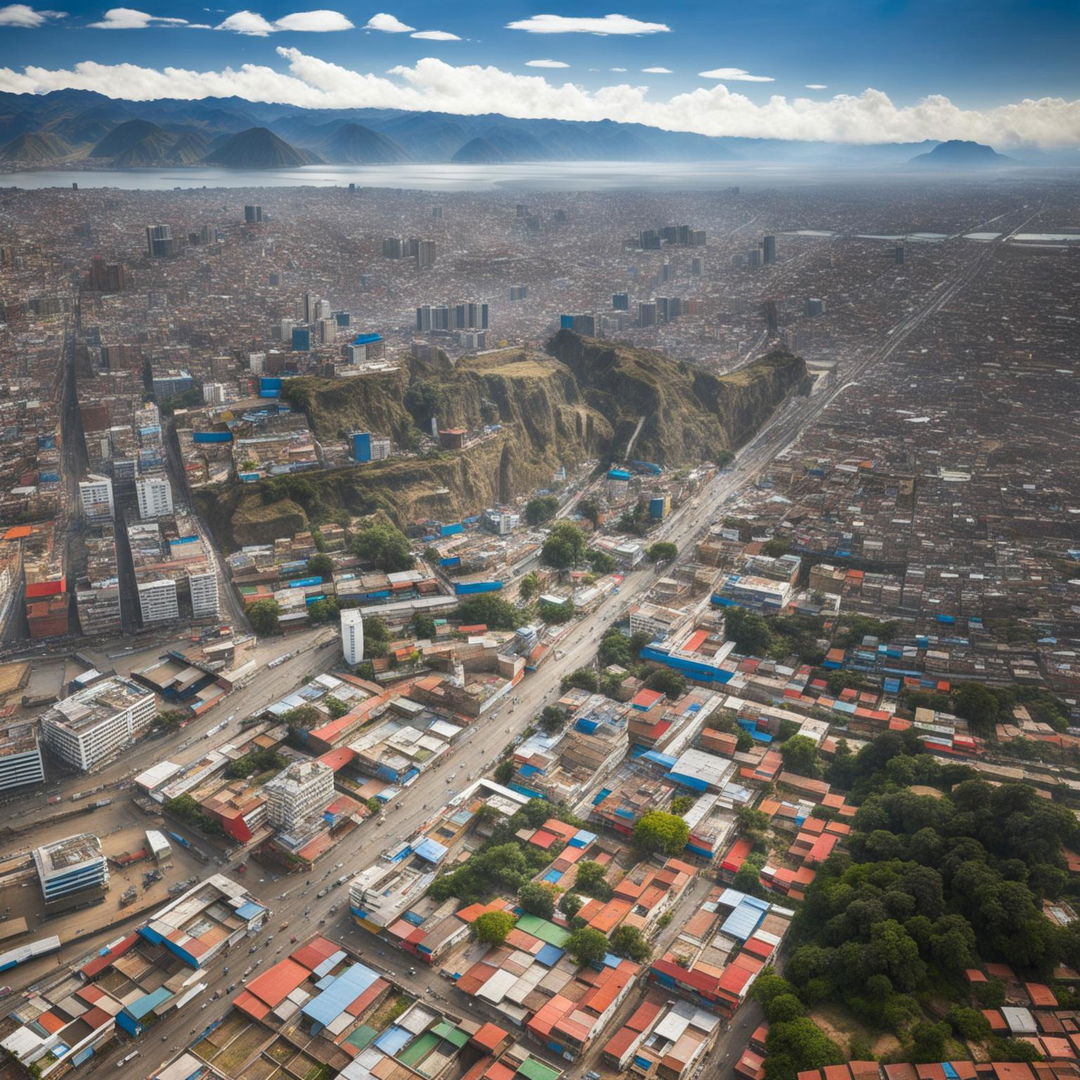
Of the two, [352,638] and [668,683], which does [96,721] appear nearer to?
[352,638]

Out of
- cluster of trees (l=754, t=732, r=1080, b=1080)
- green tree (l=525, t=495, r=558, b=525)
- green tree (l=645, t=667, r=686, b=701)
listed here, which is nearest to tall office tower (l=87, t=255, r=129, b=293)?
green tree (l=525, t=495, r=558, b=525)

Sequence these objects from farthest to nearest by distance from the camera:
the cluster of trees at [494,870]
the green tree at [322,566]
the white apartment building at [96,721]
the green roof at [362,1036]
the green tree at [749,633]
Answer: the green tree at [322,566] → the green tree at [749,633] → the white apartment building at [96,721] → the cluster of trees at [494,870] → the green roof at [362,1036]

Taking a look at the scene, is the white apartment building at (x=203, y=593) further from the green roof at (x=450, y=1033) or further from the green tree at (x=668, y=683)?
the green roof at (x=450, y=1033)

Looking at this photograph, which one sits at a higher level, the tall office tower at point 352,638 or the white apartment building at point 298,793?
the tall office tower at point 352,638

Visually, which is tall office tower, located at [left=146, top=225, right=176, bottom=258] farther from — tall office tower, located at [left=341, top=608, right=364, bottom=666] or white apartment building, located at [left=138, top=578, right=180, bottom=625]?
tall office tower, located at [left=341, top=608, right=364, bottom=666]

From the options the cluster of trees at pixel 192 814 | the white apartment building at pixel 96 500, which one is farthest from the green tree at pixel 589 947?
the white apartment building at pixel 96 500

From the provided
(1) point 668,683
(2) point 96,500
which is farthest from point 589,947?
(2) point 96,500

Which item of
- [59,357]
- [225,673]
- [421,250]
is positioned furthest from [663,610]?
[421,250]
